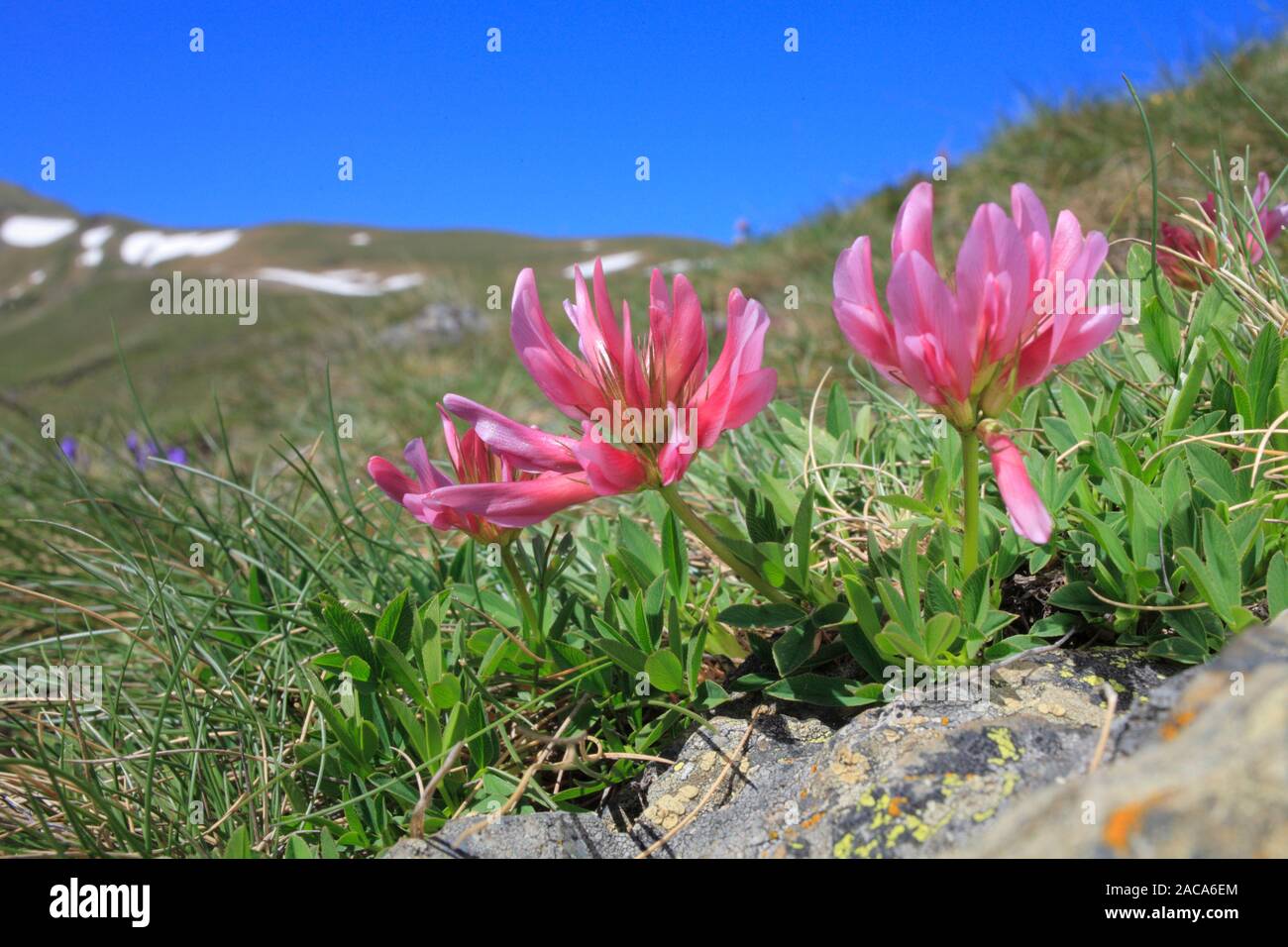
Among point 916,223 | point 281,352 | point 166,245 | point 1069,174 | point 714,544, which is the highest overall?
point 166,245

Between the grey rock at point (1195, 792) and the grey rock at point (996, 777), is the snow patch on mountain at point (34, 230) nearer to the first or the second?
the grey rock at point (996, 777)

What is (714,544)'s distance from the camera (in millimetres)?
1682

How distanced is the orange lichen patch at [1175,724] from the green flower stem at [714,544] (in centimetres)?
78

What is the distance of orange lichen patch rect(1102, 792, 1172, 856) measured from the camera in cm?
103

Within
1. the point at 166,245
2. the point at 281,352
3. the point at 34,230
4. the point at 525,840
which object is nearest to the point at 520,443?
the point at 525,840

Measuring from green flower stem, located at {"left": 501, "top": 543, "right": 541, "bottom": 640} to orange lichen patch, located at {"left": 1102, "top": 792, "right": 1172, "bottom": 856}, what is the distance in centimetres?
124

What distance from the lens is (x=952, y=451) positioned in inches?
85.0

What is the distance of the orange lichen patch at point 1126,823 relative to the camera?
1.03 metres

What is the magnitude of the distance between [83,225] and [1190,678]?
5189 inches

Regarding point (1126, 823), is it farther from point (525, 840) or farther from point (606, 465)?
point (525, 840)

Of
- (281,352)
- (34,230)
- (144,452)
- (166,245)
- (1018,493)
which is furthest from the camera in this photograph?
(34,230)

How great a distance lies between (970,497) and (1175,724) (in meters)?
0.52

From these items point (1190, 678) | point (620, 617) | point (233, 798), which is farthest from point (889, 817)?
point (233, 798)
